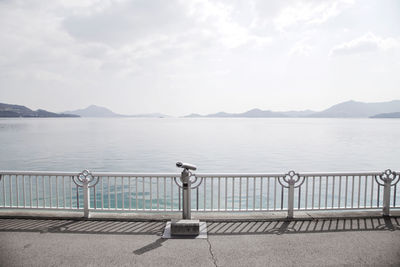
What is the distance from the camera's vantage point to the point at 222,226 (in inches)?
254

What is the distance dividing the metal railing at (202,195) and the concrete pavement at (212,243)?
536 mm

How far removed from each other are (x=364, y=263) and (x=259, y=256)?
5.78ft

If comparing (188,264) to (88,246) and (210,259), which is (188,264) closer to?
(210,259)

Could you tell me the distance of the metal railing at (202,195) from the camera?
22.7ft

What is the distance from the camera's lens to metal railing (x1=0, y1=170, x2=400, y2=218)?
22.7 ft

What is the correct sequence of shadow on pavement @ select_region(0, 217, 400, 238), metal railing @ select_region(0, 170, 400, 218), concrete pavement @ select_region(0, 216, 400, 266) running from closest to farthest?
concrete pavement @ select_region(0, 216, 400, 266), shadow on pavement @ select_region(0, 217, 400, 238), metal railing @ select_region(0, 170, 400, 218)

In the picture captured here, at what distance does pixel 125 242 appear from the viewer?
5.59 metres

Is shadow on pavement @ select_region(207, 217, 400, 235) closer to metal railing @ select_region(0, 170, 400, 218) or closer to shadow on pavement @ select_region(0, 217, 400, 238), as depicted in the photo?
shadow on pavement @ select_region(0, 217, 400, 238)

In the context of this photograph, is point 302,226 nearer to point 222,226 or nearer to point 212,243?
point 222,226

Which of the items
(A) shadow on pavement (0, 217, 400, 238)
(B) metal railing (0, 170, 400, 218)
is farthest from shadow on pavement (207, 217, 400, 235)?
(B) metal railing (0, 170, 400, 218)

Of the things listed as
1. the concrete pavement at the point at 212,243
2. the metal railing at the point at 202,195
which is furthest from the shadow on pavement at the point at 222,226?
the metal railing at the point at 202,195

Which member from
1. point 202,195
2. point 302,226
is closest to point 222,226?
point 302,226

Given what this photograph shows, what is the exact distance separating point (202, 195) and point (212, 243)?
1451 centimetres

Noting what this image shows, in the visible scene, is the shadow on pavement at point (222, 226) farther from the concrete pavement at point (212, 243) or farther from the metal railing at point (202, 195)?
the metal railing at point (202, 195)
